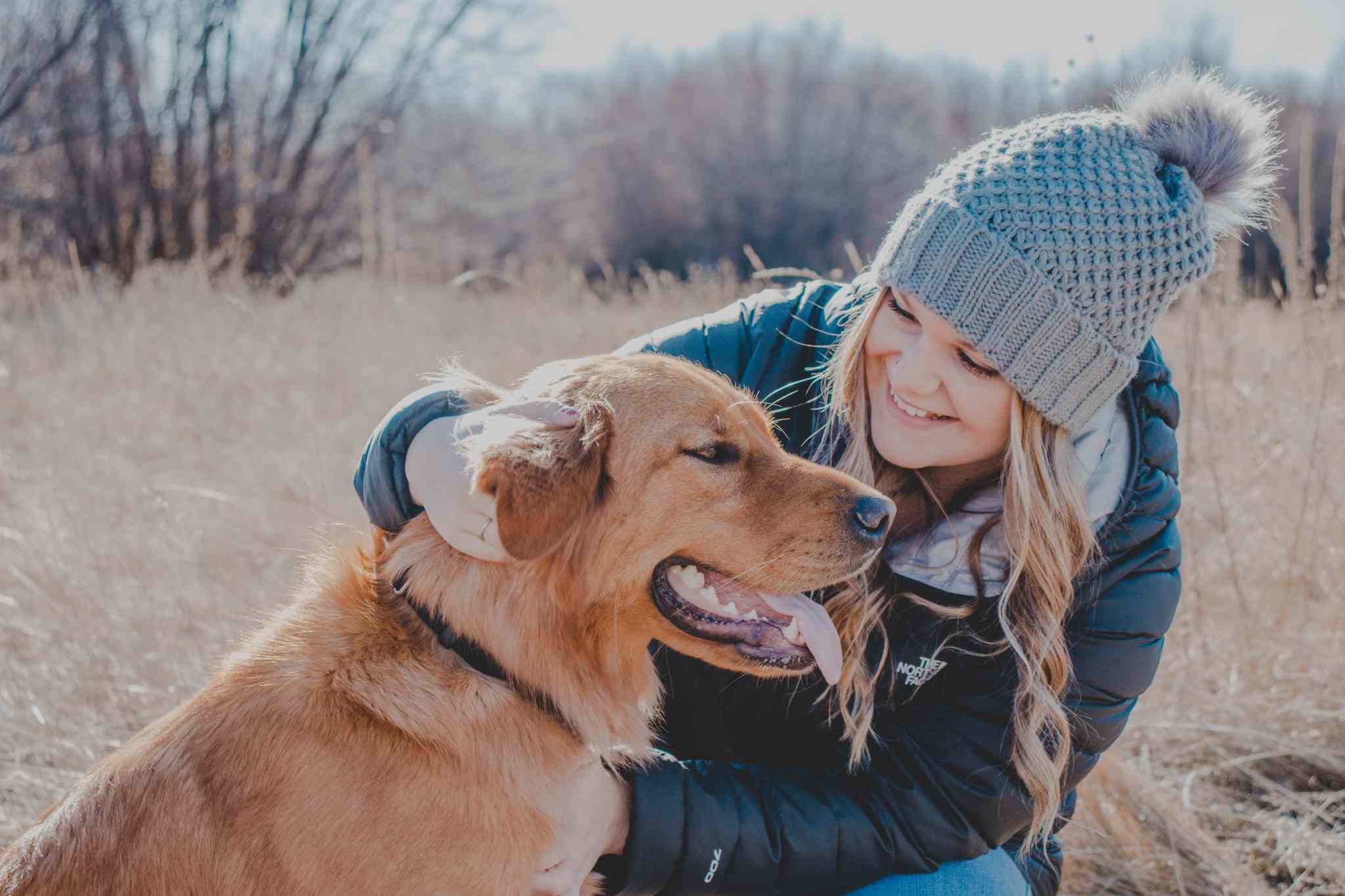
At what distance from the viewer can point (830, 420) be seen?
8.08ft

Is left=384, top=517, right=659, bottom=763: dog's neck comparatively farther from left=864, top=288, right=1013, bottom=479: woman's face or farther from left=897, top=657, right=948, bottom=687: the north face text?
left=864, top=288, right=1013, bottom=479: woman's face

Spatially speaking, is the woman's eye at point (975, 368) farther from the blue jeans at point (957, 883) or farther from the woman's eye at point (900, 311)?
the blue jeans at point (957, 883)

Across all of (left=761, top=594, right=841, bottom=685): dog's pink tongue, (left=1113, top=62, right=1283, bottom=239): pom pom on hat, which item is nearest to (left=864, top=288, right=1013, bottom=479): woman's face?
(left=761, top=594, right=841, bottom=685): dog's pink tongue

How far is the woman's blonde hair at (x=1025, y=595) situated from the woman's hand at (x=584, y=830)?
567 millimetres

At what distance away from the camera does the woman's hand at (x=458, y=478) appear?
1984mm

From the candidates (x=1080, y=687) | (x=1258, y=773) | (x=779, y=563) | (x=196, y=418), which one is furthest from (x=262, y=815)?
(x=196, y=418)

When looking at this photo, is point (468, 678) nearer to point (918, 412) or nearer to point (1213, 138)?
point (918, 412)

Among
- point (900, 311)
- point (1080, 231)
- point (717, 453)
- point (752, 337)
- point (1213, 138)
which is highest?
point (1213, 138)

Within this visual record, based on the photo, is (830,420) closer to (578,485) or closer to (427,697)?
(578,485)

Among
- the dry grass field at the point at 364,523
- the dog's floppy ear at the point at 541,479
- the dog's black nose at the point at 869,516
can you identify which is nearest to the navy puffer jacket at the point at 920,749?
the dog's black nose at the point at 869,516

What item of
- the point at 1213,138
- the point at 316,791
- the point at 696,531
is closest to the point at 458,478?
the point at 696,531

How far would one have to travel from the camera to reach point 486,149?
15227mm

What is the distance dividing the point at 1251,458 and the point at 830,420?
2.66 metres

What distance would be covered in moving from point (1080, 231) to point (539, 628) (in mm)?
1381
